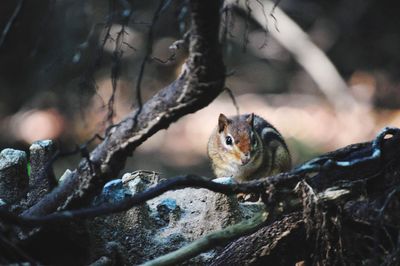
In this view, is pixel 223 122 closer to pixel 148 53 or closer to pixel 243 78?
pixel 148 53

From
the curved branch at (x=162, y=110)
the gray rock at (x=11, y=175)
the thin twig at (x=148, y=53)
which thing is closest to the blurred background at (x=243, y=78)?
the gray rock at (x=11, y=175)

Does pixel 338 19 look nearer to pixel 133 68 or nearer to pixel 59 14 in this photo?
pixel 133 68

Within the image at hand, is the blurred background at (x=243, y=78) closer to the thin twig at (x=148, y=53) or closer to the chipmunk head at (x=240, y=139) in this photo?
the chipmunk head at (x=240, y=139)

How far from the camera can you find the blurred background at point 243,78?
9430 mm

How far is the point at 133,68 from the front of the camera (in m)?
10.0

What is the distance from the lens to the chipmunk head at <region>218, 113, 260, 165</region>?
205 inches

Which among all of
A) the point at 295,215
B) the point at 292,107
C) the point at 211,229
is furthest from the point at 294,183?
the point at 292,107

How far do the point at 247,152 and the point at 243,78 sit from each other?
559cm

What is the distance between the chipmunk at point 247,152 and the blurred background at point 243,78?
11.4 feet

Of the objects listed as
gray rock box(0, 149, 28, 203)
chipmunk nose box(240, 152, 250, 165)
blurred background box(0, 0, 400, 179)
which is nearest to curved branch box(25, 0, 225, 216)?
gray rock box(0, 149, 28, 203)

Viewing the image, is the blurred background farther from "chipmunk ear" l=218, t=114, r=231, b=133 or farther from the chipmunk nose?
the chipmunk nose

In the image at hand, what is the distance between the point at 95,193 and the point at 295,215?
0.81 metres

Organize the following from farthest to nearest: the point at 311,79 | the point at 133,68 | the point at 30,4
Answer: the point at 311,79, the point at 133,68, the point at 30,4

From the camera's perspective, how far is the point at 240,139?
526cm
